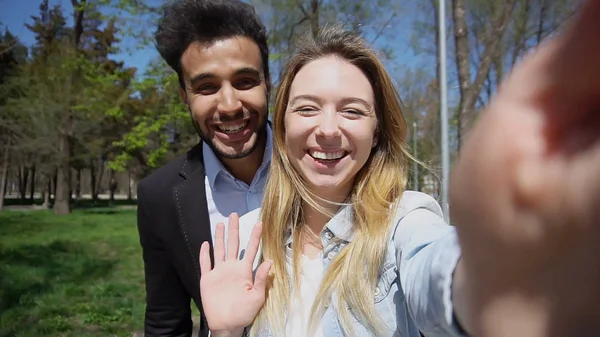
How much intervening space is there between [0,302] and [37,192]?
5110cm

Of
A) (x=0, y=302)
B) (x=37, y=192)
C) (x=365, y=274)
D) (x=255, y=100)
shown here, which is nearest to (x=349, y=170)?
(x=365, y=274)

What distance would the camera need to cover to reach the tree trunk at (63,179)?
71.3ft

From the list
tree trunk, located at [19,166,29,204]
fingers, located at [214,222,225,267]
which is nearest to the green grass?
fingers, located at [214,222,225,267]

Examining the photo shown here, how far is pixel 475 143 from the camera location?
0.44 m

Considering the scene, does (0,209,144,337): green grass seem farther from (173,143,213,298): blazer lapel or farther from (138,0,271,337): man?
(173,143,213,298): blazer lapel

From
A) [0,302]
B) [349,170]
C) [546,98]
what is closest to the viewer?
[546,98]

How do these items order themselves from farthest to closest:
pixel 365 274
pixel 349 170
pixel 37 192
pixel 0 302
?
pixel 37 192 → pixel 0 302 → pixel 349 170 → pixel 365 274

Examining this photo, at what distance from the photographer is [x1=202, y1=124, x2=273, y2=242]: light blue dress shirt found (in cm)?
192

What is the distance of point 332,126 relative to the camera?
1377 millimetres

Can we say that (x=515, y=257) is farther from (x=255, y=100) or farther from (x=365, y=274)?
(x=255, y=100)

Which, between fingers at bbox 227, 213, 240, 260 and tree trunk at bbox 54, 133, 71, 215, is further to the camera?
tree trunk at bbox 54, 133, 71, 215

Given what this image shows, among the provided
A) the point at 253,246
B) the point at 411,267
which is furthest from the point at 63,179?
the point at 411,267

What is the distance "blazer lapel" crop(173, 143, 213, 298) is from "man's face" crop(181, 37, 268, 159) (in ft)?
0.50

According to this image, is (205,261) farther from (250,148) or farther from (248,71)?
(248,71)
